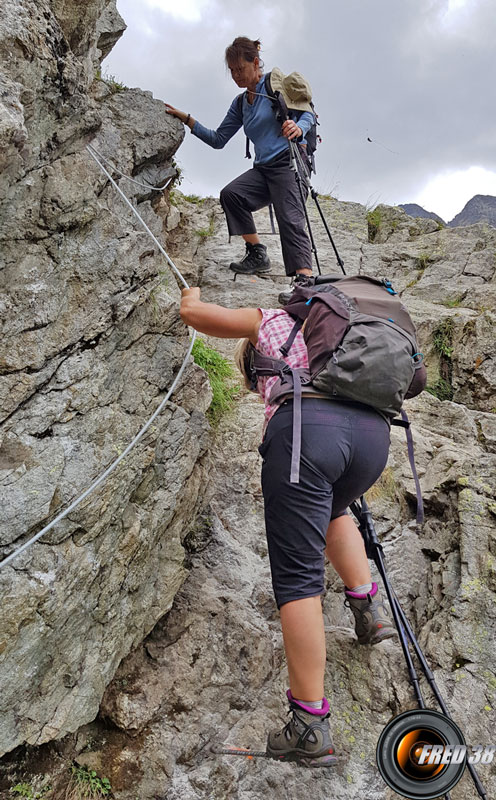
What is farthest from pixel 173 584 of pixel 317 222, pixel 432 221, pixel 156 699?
pixel 432 221

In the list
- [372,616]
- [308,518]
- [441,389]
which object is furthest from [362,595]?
[441,389]

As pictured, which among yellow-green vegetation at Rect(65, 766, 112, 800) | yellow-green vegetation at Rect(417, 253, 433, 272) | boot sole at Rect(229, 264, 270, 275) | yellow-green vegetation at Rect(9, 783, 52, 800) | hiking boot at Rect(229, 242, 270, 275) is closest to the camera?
yellow-green vegetation at Rect(9, 783, 52, 800)

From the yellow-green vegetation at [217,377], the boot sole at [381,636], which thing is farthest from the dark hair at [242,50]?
the boot sole at [381,636]

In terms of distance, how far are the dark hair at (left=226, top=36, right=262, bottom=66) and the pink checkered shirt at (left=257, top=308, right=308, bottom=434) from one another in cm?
497

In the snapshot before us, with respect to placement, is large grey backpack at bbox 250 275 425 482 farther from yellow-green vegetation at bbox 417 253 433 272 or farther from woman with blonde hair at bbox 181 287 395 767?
yellow-green vegetation at bbox 417 253 433 272

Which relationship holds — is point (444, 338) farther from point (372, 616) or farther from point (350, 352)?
point (350, 352)

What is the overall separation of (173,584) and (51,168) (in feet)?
11.2

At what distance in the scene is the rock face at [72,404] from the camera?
332cm

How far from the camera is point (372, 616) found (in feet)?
13.4

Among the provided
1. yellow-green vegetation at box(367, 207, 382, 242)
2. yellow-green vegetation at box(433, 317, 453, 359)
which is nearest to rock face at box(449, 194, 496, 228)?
yellow-green vegetation at box(367, 207, 382, 242)

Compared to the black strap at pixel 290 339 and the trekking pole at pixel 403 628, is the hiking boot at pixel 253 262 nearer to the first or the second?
the trekking pole at pixel 403 628

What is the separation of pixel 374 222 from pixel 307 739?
36.2 feet

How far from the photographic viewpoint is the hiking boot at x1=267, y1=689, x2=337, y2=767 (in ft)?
10.4

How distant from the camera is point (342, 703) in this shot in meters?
4.11
